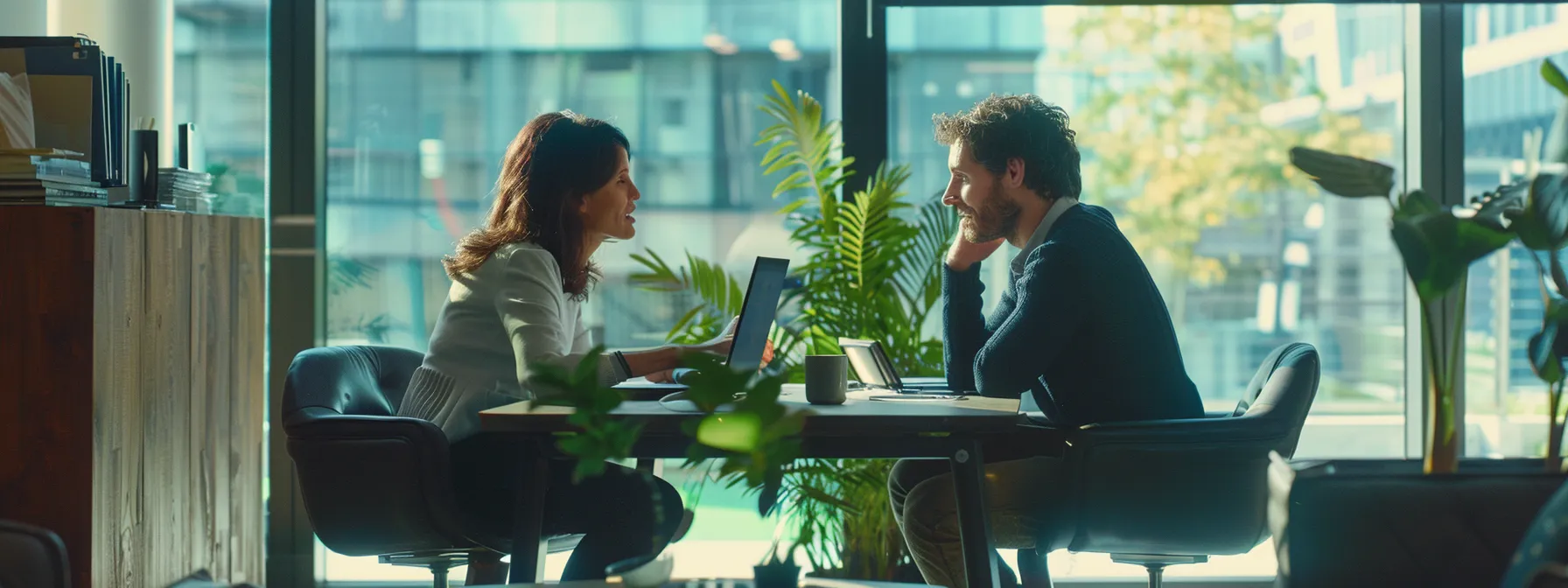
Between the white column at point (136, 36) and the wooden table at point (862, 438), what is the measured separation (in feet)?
6.11

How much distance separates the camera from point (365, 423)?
2.26 m

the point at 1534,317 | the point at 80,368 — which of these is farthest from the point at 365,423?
the point at 1534,317

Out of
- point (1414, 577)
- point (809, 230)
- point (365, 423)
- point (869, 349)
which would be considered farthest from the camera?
point (809, 230)

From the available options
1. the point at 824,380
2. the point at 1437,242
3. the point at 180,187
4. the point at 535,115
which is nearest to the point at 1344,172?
the point at 1437,242

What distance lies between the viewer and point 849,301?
332cm

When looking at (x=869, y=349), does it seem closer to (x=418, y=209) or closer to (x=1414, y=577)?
(x=1414, y=577)

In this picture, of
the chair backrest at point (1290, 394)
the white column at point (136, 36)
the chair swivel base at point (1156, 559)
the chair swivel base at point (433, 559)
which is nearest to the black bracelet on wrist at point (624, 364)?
the chair swivel base at point (433, 559)

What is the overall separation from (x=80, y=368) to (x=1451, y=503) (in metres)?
2.38

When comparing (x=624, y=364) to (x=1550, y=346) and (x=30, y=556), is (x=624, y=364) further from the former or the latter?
(x=1550, y=346)

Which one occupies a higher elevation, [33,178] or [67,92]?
[67,92]

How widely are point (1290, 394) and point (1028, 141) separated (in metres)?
0.78

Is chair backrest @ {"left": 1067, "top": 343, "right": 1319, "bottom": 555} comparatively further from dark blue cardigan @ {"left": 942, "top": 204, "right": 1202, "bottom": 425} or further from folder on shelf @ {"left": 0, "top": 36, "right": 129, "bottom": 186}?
folder on shelf @ {"left": 0, "top": 36, "right": 129, "bottom": 186}

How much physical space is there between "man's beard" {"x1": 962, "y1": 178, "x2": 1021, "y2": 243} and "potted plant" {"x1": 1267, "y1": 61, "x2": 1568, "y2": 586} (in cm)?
114

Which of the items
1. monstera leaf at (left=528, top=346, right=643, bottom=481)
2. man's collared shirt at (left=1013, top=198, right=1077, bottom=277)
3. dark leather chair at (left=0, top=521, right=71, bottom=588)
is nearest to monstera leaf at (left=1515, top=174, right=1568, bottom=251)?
man's collared shirt at (left=1013, top=198, right=1077, bottom=277)
